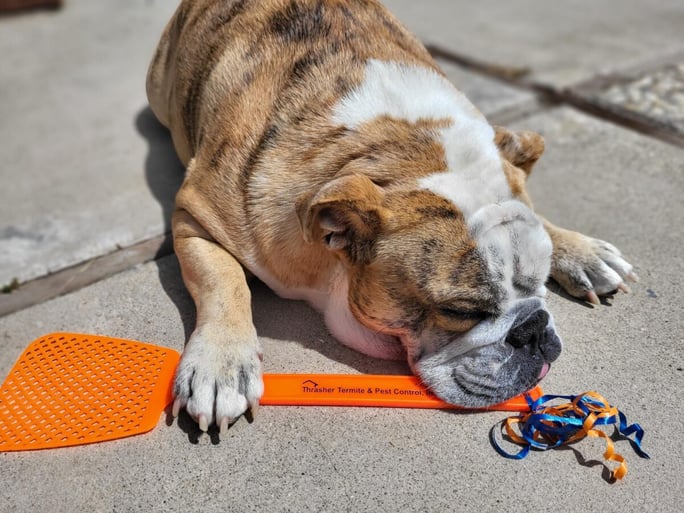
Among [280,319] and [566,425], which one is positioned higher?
[566,425]

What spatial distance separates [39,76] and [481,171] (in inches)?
183

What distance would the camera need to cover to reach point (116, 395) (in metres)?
2.66

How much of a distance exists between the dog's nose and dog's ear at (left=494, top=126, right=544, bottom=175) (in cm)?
70

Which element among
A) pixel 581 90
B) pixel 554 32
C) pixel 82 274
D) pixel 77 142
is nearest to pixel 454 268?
pixel 82 274

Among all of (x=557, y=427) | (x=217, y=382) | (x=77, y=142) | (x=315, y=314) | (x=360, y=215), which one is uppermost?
(x=360, y=215)

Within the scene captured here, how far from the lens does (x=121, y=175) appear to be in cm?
439

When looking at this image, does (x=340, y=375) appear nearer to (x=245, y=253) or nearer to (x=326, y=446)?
(x=326, y=446)

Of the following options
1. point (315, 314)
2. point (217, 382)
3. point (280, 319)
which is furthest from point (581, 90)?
point (217, 382)

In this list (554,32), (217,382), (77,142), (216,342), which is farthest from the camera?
(554,32)

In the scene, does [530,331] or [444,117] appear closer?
[530,331]

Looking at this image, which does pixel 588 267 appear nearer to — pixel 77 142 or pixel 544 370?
pixel 544 370

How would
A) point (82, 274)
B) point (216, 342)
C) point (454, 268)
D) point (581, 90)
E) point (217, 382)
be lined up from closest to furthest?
point (454, 268) → point (217, 382) → point (216, 342) → point (82, 274) → point (581, 90)

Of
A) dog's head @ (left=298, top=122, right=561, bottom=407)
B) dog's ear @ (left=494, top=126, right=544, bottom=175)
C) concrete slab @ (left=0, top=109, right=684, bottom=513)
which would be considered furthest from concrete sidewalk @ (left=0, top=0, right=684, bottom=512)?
dog's ear @ (left=494, top=126, right=544, bottom=175)

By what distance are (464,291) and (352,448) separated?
702 mm
